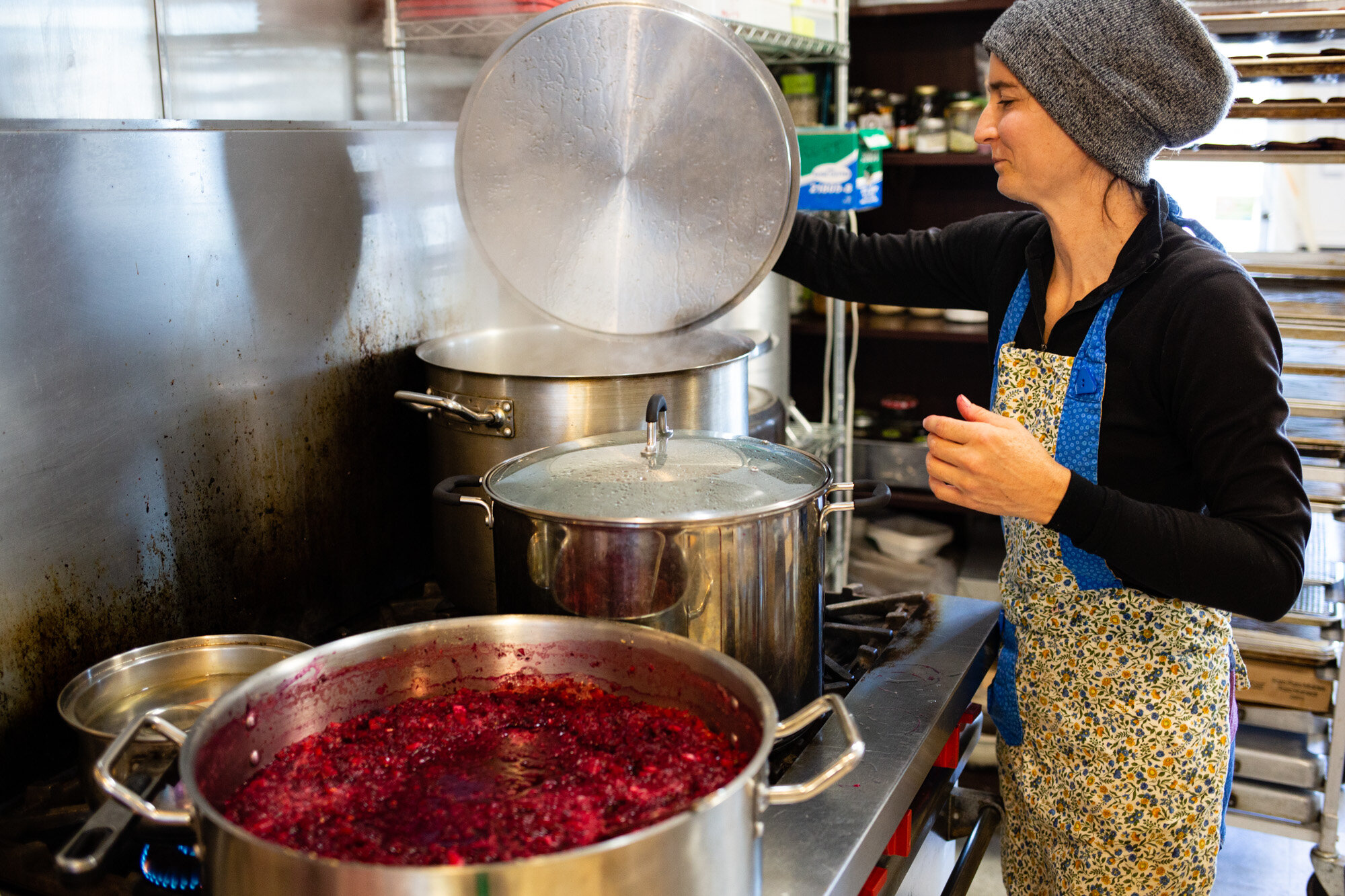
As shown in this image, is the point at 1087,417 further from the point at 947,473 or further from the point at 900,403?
the point at 900,403

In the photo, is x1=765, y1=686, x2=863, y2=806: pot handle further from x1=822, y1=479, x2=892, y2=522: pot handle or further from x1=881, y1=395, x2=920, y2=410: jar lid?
x1=881, y1=395, x2=920, y2=410: jar lid

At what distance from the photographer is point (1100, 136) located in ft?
4.29

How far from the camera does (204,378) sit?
1.39 meters

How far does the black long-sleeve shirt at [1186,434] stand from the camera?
46.5 inches

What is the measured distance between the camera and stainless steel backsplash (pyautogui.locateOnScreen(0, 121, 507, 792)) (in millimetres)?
1164

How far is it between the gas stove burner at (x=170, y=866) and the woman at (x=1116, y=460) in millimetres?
831

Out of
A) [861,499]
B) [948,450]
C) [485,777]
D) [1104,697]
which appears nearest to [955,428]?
[948,450]

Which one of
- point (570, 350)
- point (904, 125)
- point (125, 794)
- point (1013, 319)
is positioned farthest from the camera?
point (904, 125)

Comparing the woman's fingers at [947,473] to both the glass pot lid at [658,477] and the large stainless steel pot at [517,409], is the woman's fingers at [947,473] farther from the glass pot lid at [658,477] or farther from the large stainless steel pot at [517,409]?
the large stainless steel pot at [517,409]

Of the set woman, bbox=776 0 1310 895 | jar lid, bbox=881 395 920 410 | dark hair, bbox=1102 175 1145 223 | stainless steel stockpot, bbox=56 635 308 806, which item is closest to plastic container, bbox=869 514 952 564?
jar lid, bbox=881 395 920 410

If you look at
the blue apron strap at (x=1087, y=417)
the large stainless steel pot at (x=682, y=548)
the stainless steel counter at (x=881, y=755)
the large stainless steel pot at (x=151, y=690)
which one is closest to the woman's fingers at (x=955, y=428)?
the large stainless steel pot at (x=682, y=548)

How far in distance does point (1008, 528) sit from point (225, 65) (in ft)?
4.34

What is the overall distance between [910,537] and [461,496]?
9.06 ft

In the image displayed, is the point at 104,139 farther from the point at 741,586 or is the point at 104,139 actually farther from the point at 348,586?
the point at 741,586
